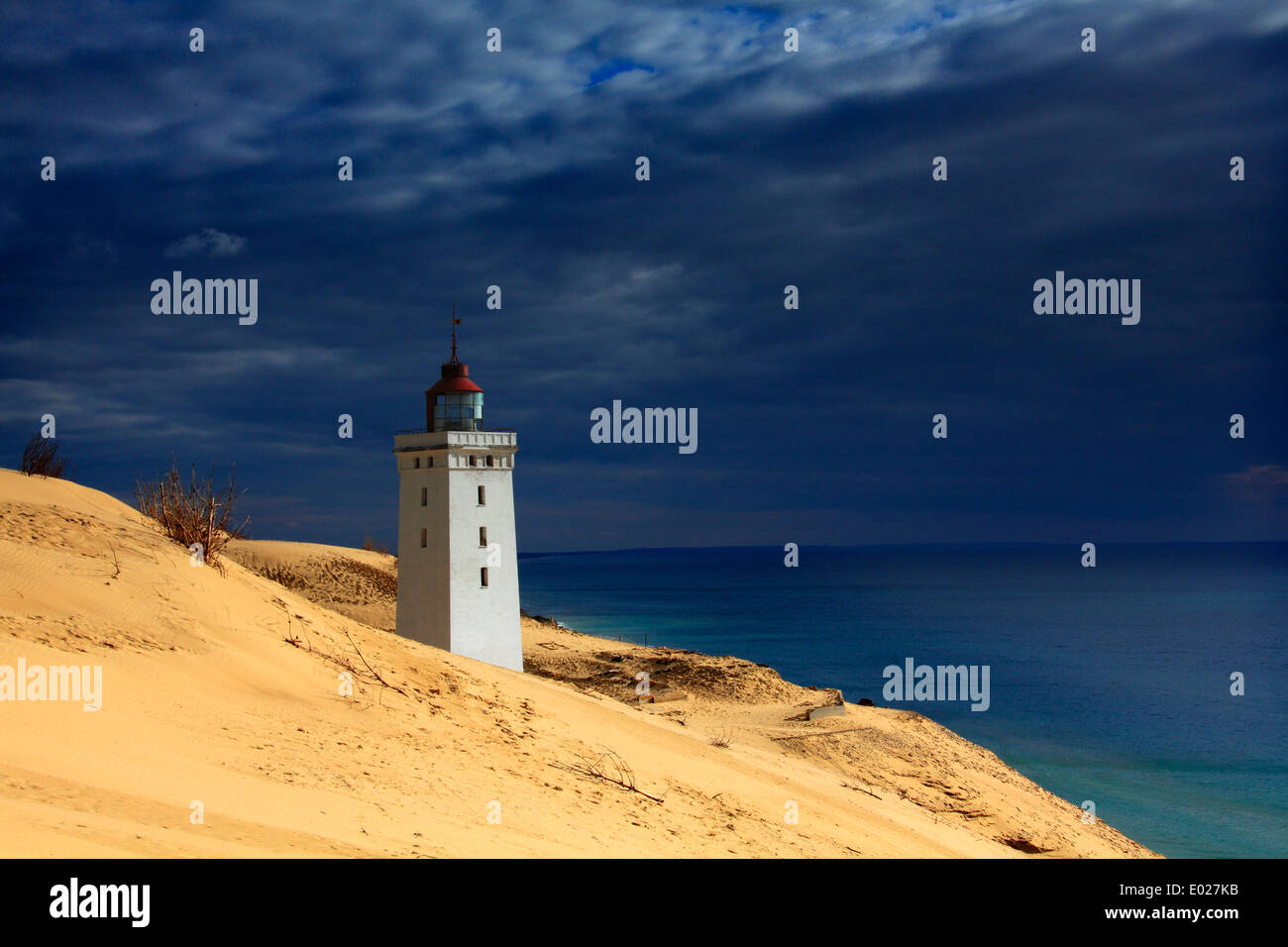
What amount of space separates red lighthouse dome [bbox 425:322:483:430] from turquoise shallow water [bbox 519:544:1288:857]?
24759mm

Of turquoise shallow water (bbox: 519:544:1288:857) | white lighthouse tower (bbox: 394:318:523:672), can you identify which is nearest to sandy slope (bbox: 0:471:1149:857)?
white lighthouse tower (bbox: 394:318:523:672)

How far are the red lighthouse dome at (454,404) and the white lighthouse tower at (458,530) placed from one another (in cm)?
3

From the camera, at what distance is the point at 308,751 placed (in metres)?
10.4

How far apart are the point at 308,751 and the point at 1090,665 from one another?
67.3 metres

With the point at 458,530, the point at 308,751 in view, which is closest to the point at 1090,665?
the point at 458,530

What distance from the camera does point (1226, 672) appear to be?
63.2m

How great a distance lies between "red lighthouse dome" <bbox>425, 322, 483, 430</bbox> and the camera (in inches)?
1172

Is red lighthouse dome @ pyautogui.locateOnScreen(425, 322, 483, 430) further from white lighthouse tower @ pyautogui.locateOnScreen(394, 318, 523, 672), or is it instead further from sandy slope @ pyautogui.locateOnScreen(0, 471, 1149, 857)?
sandy slope @ pyautogui.locateOnScreen(0, 471, 1149, 857)

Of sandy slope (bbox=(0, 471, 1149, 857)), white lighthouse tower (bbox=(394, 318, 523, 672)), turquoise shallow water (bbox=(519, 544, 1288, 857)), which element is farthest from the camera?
turquoise shallow water (bbox=(519, 544, 1288, 857))

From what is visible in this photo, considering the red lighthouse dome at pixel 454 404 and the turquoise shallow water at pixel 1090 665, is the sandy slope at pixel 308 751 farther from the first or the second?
the turquoise shallow water at pixel 1090 665
